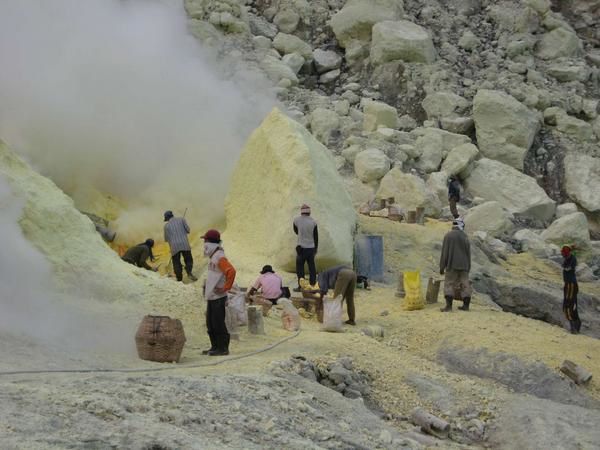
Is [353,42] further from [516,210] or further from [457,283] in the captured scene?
[457,283]

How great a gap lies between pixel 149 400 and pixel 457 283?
224 inches

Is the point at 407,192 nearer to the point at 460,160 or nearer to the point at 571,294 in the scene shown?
the point at 460,160

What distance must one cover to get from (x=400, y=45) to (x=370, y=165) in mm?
6982

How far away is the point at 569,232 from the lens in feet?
59.0

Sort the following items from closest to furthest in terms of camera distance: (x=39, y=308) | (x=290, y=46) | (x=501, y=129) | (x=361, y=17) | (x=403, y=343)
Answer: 1. (x=39, y=308)
2. (x=403, y=343)
3. (x=501, y=129)
4. (x=290, y=46)
5. (x=361, y=17)

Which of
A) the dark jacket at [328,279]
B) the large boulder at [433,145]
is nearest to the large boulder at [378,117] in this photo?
the large boulder at [433,145]

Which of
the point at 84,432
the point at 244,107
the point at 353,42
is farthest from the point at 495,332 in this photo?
the point at 353,42

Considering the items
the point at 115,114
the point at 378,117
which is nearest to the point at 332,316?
the point at 115,114

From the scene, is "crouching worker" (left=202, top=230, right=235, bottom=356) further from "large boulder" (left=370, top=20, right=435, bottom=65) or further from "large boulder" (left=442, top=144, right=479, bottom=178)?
"large boulder" (left=370, top=20, right=435, bottom=65)

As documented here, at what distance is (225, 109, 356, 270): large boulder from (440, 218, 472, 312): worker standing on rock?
5.87 feet

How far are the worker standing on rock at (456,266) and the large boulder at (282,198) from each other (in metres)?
1.79

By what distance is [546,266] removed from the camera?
52.9 feet

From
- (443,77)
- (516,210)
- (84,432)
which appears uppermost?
(443,77)

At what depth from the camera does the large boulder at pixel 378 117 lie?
20906mm
